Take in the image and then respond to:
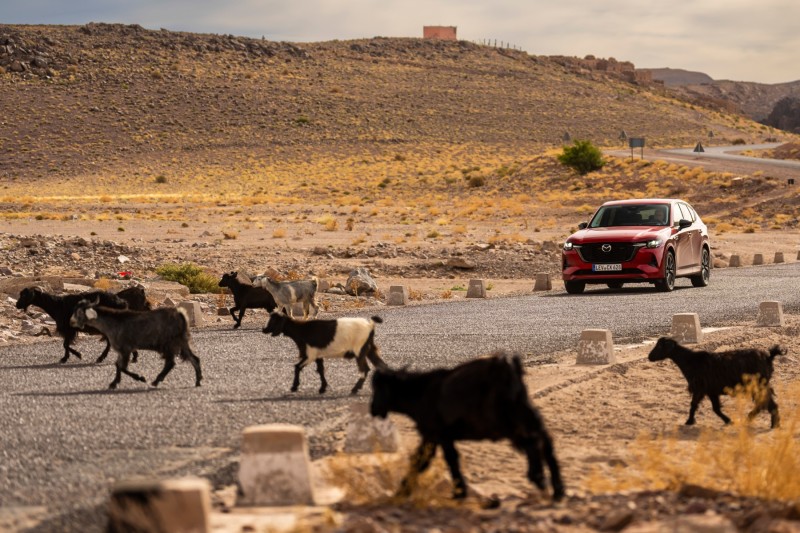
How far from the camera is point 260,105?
382 ft

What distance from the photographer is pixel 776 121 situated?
18850cm

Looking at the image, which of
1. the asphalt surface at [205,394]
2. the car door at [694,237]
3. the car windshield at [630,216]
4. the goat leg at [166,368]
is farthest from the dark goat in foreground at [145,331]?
the car door at [694,237]

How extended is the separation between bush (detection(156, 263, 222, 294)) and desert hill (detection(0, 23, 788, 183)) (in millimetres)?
68073

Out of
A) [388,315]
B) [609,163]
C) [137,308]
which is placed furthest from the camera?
[609,163]

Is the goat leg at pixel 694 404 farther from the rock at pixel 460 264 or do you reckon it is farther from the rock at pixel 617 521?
the rock at pixel 460 264

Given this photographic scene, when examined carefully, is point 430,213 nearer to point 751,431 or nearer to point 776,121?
point 751,431

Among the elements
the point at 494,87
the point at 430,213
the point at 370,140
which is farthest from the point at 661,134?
the point at 430,213

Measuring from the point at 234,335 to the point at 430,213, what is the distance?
44.9 metres

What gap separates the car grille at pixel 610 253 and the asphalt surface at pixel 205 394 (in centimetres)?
156

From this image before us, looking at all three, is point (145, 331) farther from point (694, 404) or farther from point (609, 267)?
point (609, 267)

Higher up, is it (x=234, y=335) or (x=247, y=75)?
(x=247, y=75)

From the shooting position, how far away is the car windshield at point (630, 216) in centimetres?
2658

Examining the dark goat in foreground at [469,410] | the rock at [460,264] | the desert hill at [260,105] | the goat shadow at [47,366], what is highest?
the desert hill at [260,105]

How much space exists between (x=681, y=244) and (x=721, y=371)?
15.0 metres
